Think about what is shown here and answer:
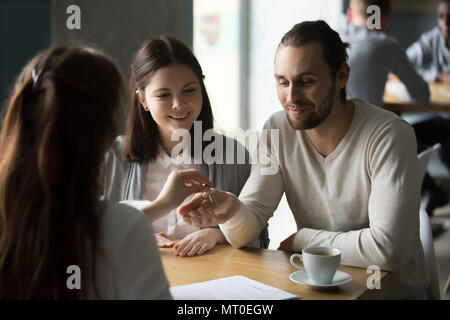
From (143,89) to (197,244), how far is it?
0.66 meters

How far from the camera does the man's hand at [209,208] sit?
1470 mm

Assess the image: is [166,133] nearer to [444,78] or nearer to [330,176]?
[330,176]

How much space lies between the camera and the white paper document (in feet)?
3.64

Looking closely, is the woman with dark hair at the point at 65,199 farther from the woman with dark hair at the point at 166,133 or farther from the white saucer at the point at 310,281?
the woman with dark hair at the point at 166,133

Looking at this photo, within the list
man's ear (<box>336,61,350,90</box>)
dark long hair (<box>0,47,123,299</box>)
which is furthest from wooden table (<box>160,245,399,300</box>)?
man's ear (<box>336,61,350,90</box>)

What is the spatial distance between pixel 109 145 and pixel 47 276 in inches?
8.9

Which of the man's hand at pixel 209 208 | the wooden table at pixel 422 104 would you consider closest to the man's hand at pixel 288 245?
the man's hand at pixel 209 208

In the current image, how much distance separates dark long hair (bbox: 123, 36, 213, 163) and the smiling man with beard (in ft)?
1.04

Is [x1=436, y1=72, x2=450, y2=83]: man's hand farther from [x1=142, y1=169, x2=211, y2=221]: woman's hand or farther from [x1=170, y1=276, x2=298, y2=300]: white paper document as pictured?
[x1=170, y1=276, x2=298, y2=300]: white paper document

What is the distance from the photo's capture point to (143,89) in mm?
1844

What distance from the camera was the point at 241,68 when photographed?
221 inches

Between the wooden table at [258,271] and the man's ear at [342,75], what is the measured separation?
57 cm
